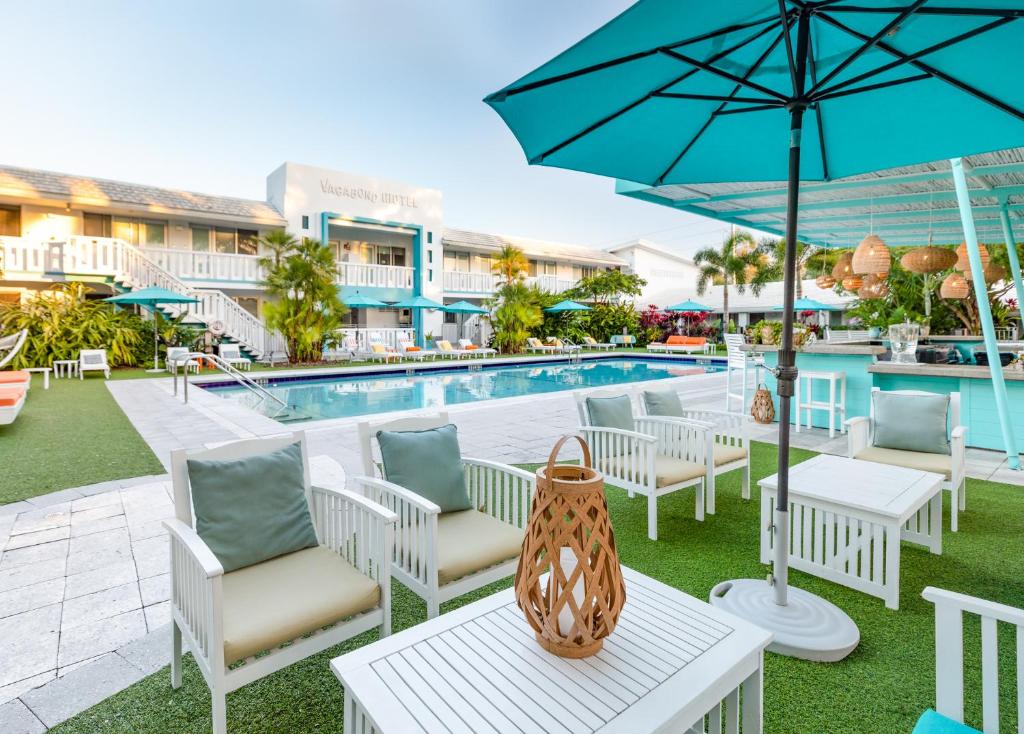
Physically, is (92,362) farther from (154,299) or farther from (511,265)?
(511,265)

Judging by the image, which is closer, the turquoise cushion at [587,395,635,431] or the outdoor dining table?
the outdoor dining table

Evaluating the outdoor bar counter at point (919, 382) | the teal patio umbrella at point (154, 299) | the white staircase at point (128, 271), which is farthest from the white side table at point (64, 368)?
the outdoor bar counter at point (919, 382)

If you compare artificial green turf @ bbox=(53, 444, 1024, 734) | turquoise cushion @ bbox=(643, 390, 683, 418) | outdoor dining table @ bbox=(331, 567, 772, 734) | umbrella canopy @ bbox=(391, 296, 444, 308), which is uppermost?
umbrella canopy @ bbox=(391, 296, 444, 308)

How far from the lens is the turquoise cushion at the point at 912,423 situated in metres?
4.07

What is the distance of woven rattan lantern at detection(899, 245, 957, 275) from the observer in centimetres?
649

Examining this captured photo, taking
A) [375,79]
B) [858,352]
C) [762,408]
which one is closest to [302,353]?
[375,79]

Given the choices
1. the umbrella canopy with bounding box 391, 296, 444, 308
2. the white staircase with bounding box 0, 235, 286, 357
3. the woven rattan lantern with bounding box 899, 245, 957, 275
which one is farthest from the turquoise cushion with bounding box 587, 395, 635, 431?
the white staircase with bounding box 0, 235, 286, 357

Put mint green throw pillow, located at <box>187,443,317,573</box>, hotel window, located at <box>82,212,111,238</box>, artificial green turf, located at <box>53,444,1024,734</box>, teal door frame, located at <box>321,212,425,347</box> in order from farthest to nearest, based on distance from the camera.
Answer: teal door frame, located at <box>321,212,425,347</box>
hotel window, located at <box>82,212,111,238</box>
mint green throw pillow, located at <box>187,443,317,573</box>
artificial green turf, located at <box>53,444,1024,734</box>

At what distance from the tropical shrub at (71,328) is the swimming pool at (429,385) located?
373 centimetres

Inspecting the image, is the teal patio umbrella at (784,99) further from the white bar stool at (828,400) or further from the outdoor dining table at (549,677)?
the white bar stool at (828,400)

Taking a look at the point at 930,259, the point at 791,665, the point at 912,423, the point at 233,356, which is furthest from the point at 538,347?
the point at 791,665

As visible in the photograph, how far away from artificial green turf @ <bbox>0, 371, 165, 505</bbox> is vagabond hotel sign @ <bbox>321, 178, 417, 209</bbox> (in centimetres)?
1263

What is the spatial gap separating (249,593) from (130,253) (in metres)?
16.9

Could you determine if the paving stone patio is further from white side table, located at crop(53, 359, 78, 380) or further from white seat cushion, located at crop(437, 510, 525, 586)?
white side table, located at crop(53, 359, 78, 380)
